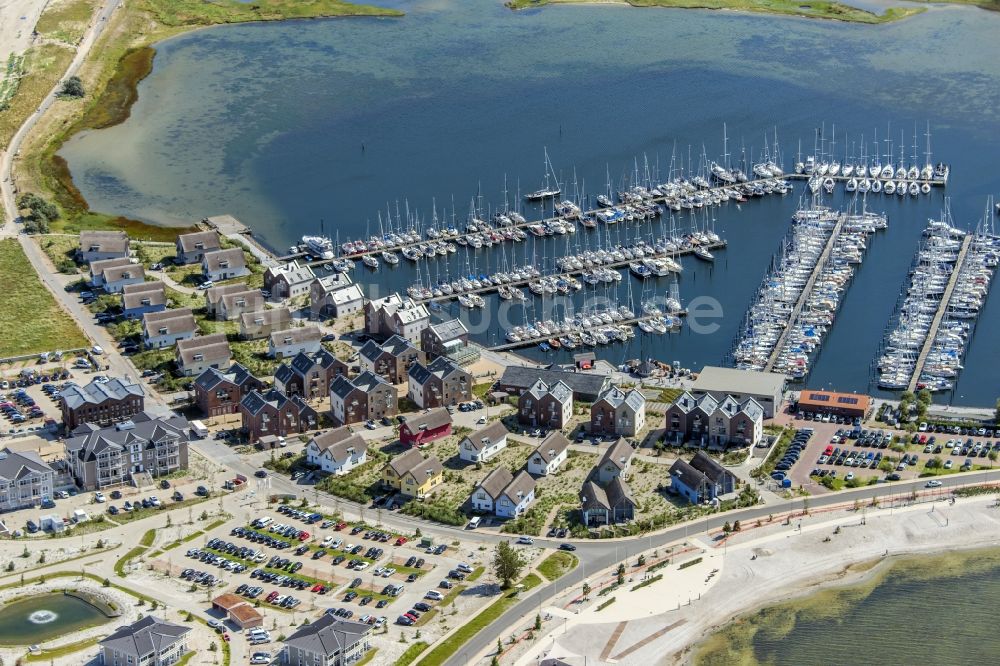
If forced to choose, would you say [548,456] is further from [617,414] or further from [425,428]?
[425,428]

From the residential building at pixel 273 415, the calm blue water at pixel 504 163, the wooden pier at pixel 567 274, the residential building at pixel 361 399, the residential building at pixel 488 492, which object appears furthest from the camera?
the calm blue water at pixel 504 163

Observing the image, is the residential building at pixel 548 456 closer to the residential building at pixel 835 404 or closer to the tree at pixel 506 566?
the tree at pixel 506 566

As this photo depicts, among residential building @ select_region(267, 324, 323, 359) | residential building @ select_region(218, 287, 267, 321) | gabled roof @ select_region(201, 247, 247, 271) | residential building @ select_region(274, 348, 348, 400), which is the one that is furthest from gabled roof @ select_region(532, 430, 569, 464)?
gabled roof @ select_region(201, 247, 247, 271)

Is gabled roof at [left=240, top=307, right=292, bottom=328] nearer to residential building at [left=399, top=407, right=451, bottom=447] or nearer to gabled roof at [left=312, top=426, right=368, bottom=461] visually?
residential building at [left=399, top=407, right=451, bottom=447]

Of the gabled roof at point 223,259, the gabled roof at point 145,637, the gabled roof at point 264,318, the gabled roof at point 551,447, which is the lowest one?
the gabled roof at point 551,447

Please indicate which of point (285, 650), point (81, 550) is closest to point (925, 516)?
point (285, 650)

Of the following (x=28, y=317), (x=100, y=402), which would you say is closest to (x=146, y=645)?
(x=100, y=402)

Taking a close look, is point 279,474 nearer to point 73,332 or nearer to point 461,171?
point 73,332

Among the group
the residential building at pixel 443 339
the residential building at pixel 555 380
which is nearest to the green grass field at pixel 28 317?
the residential building at pixel 443 339
